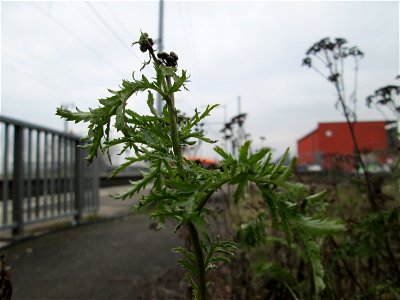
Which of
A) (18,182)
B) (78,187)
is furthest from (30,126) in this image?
(78,187)

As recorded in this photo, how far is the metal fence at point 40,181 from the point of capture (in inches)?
231

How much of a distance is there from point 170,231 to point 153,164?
242 inches

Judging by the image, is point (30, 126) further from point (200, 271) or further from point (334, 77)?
point (200, 271)

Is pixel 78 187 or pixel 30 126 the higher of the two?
pixel 30 126

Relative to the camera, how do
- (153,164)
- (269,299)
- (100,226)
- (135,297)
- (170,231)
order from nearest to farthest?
(153,164), (269,299), (135,297), (170,231), (100,226)

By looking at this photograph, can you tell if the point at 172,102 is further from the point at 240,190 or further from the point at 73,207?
the point at 73,207

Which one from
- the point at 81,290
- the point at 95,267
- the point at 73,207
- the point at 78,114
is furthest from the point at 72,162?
the point at 78,114

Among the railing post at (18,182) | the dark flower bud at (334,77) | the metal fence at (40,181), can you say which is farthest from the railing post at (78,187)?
the dark flower bud at (334,77)

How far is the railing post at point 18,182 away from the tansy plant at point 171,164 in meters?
5.76

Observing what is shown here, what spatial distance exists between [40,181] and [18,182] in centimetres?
72

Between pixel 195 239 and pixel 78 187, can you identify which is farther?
pixel 78 187

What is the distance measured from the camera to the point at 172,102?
91cm

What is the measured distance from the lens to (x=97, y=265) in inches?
182

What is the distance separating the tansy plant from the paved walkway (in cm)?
264
